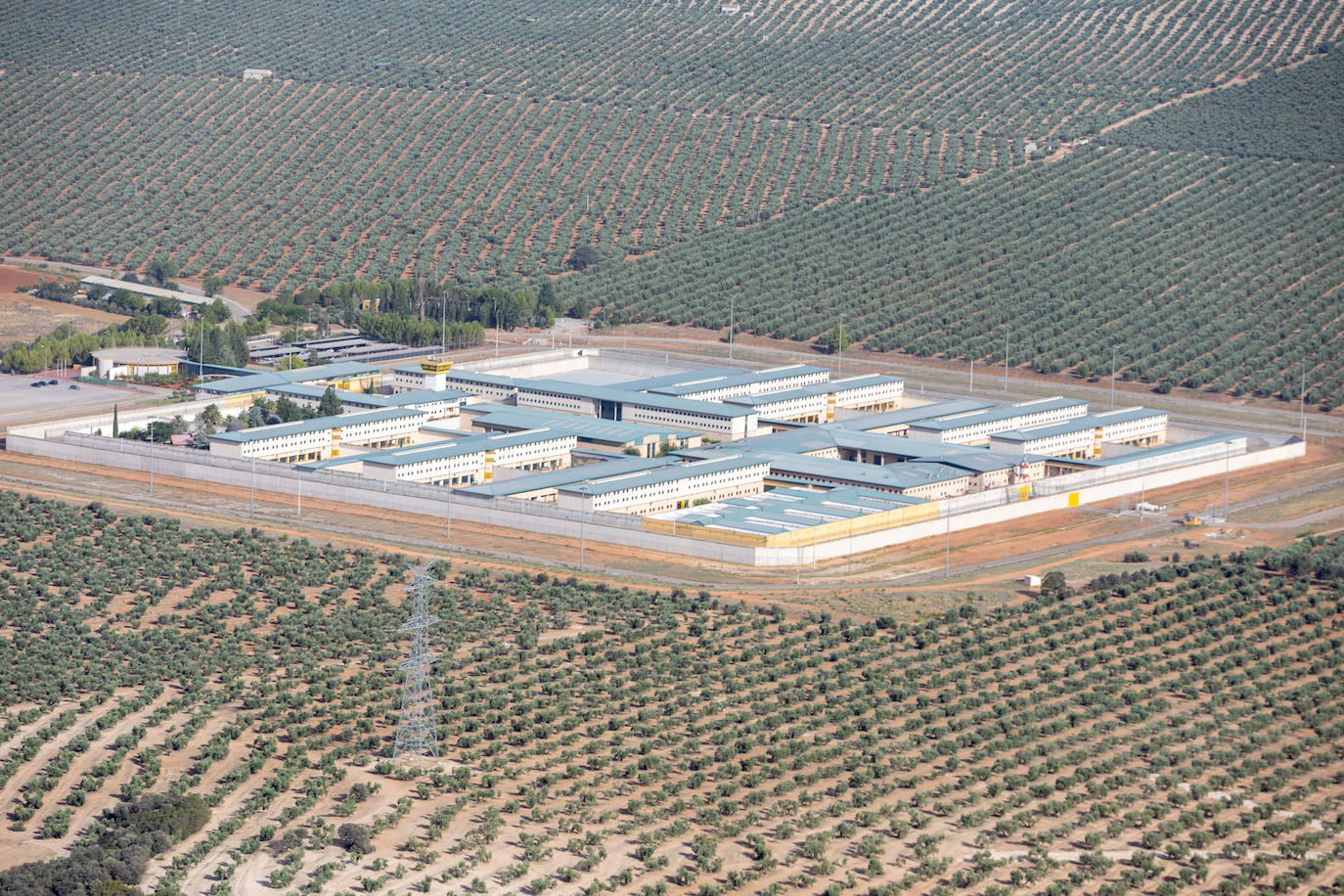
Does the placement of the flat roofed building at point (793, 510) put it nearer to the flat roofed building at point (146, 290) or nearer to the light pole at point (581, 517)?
the light pole at point (581, 517)

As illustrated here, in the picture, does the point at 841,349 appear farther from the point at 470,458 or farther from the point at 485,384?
the point at 470,458

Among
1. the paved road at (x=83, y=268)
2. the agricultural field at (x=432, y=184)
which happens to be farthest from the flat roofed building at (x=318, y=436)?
the agricultural field at (x=432, y=184)

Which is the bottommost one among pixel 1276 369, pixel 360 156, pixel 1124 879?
pixel 1124 879

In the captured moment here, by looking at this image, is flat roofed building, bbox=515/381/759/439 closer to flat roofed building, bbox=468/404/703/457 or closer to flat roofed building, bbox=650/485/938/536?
flat roofed building, bbox=468/404/703/457

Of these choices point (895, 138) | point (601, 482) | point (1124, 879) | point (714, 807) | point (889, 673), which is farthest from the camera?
point (895, 138)

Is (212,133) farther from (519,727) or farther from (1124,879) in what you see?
(1124,879)

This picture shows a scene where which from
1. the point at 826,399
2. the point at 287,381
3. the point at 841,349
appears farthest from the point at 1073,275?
the point at 287,381

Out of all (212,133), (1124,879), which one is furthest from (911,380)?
(212,133)
